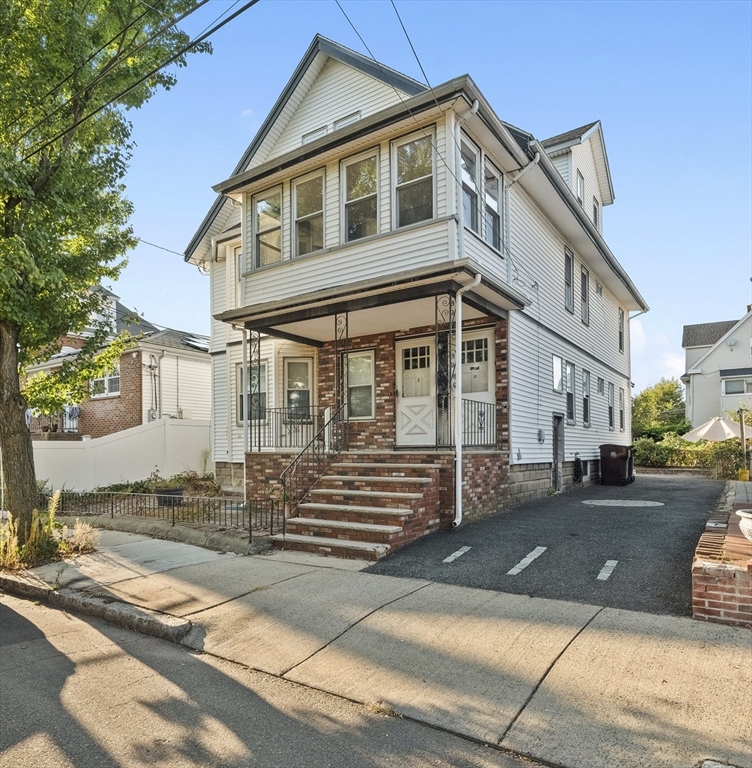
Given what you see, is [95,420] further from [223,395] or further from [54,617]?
[54,617]

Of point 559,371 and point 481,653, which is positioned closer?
point 481,653

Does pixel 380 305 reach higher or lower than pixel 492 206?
lower

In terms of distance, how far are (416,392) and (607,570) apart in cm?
601

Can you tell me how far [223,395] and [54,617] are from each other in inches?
386

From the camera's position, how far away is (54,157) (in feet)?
27.9

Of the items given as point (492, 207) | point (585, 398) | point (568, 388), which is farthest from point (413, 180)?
point (585, 398)

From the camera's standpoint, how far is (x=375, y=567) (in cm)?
670

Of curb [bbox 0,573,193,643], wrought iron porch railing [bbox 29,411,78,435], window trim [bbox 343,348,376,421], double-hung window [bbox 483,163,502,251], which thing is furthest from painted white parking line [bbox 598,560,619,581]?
wrought iron porch railing [bbox 29,411,78,435]

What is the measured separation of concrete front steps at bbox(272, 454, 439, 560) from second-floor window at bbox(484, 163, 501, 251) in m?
4.72

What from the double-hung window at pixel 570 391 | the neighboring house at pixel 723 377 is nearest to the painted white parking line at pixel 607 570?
the double-hung window at pixel 570 391

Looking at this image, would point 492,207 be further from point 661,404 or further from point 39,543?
point 661,404

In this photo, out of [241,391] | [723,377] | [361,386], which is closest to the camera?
[361,386]

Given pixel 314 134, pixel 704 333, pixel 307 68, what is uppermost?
pixel 307 68

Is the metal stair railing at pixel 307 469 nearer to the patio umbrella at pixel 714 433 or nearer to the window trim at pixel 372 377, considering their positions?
the window trim at pixel 372 377
